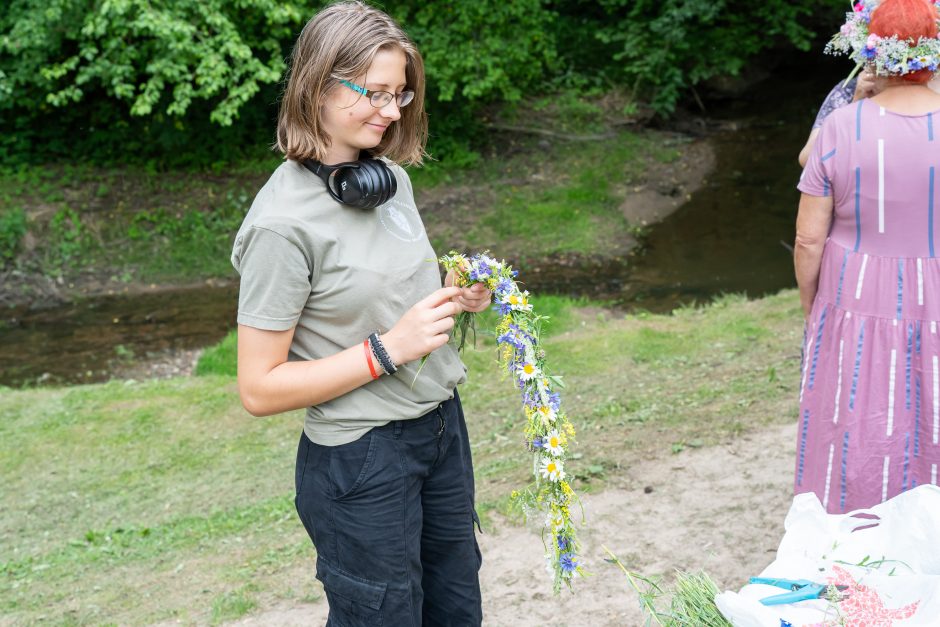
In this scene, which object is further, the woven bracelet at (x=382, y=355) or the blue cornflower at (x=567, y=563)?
the blue cornflower at (x=567, y=563)

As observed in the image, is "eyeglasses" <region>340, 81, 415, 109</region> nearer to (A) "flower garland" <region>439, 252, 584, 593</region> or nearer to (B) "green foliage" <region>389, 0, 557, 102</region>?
(A) "flower garland" <region>439, 252, 584, 593</region>

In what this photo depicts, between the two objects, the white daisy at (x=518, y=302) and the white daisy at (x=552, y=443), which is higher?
the white daisy at (x=518, y=302)

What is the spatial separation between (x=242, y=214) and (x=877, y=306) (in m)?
11.9

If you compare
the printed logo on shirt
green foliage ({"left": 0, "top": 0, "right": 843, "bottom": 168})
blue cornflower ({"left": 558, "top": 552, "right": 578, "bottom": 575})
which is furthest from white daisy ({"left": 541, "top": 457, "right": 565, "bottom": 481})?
green foliage ({"left": 0, "top": 0, "right": 843, "bottom": 168})

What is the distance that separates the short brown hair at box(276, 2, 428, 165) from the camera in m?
2.09

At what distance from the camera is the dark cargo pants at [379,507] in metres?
2.16

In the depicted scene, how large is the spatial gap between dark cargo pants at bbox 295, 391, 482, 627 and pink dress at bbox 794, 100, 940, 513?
4.27 ft

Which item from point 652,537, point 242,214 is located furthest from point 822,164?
point 242,214

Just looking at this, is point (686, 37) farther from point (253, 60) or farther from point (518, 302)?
point (518, 302)

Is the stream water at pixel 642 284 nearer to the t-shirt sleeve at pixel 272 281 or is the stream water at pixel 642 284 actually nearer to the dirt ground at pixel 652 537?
the dirt ground at pixel 652 537

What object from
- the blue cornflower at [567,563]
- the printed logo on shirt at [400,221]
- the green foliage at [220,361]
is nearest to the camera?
the printed logo on shirt at [400,221]

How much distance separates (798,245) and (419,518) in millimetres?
1544

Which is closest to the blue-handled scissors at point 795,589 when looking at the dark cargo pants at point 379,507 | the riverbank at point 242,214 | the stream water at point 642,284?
the dark cargo pants at point 379,507

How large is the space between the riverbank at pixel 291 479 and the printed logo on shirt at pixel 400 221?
139cm
